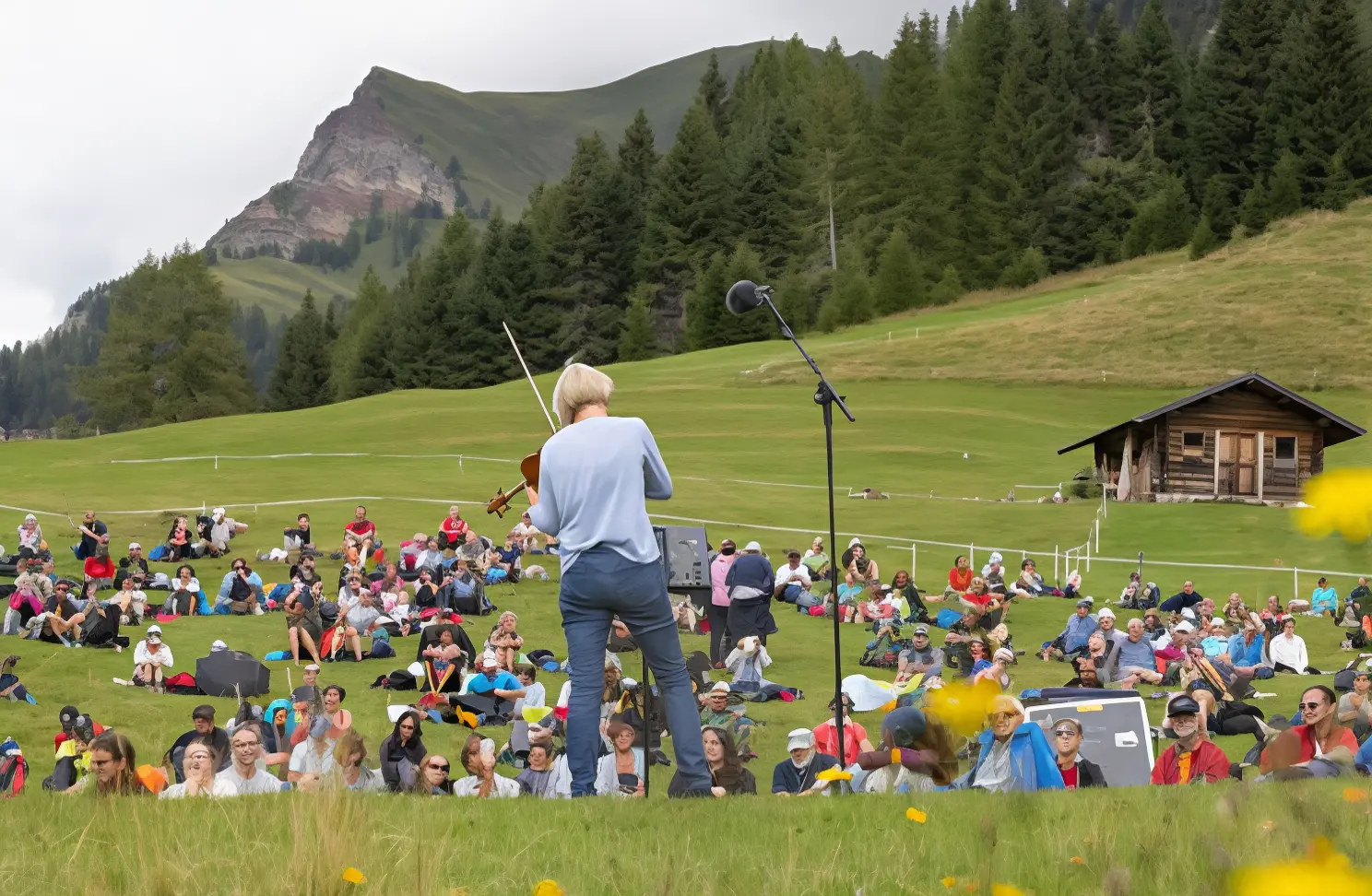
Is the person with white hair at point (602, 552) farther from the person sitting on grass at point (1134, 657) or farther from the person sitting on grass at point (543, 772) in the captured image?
the person sitting on grass at point (1134, 657)

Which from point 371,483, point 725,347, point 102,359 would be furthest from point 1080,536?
point 102,359

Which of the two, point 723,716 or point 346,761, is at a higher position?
point 346,761

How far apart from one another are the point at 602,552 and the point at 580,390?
2.39ft

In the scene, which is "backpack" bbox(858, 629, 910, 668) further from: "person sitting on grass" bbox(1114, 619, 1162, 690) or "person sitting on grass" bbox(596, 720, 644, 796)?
"person sitting on grass" bbox(596, 720, 644, 796)

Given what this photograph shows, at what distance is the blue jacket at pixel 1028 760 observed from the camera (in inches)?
287

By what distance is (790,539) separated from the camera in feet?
120

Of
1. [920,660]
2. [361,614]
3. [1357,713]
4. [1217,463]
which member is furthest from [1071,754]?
[1217,463]

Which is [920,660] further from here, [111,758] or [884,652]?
[111,758]

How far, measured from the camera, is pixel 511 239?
107000 millimetres

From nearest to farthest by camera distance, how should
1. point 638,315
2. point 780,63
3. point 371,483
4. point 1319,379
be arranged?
point 371,483 < point 1319,379 < point 638,315 < point 780,63

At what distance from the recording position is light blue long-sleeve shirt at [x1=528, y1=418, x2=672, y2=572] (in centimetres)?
650

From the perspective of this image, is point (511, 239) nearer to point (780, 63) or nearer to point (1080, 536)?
point (780, 63)

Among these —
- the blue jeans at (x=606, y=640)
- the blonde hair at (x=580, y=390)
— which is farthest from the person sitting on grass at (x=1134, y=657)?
the blonde hair at (x=580, y=390)

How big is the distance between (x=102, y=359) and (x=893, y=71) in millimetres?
57719
